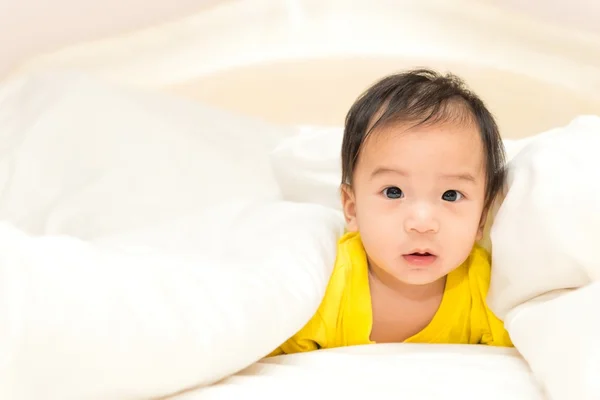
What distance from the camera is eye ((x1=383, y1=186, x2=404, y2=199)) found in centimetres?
98

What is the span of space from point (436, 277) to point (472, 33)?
82cm

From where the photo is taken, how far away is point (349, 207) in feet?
3.54

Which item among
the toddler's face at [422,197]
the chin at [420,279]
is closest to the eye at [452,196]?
the toddler's face at [422,197]

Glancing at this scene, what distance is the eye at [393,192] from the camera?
982 mm

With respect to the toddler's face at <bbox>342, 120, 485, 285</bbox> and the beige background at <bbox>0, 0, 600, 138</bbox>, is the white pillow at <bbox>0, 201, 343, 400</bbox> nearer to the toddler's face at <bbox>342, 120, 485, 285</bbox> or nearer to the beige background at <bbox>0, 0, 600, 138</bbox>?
the toddler's face at <bbox>342, 120, 485, 285</bbox>

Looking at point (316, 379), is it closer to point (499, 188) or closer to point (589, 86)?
point (499, 188)

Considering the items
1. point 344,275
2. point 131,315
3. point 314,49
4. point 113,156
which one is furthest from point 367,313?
point 314,49

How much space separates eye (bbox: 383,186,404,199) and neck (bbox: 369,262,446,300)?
136 millimetres

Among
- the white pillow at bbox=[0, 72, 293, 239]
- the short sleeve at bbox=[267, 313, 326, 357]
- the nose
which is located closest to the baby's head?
the nose

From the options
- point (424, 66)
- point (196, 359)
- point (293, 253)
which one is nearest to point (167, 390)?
point (196, 359)

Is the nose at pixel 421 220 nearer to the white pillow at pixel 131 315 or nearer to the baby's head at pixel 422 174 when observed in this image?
the baby's head at pixel 422 174

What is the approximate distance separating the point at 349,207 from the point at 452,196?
0.54 feet

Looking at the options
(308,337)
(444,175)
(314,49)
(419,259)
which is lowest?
(308,337)

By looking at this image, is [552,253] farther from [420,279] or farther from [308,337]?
[308,337]
